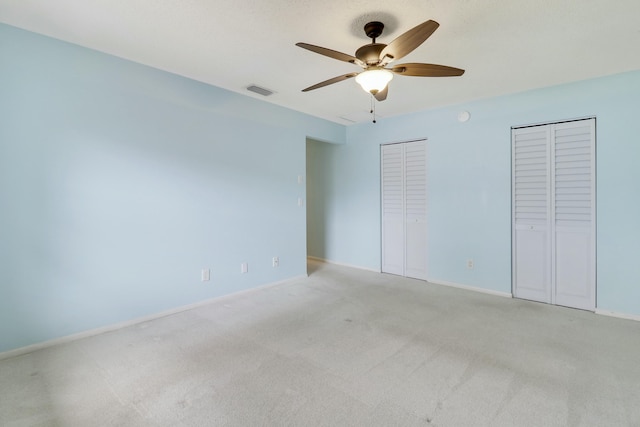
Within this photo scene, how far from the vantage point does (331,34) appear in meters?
2.28

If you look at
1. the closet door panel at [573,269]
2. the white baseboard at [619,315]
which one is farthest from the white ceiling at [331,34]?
the white baseboard at [619,315]

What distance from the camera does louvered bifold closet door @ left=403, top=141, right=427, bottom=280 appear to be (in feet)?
14.6

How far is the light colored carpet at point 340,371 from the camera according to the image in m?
1.70

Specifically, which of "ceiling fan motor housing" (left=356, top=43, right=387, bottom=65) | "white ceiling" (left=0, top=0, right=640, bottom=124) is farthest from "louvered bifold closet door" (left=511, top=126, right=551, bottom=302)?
"ceiling fan motor housing" (left=356, top=43, right=387, bottom=65)

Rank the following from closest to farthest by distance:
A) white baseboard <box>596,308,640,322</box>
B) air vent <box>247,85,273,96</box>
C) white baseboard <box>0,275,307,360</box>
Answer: white baseboard <box>0,275,307,360</box> → white baseboard <box>596,308,640,322</box> → air vent <box>247,85,273,96</box>

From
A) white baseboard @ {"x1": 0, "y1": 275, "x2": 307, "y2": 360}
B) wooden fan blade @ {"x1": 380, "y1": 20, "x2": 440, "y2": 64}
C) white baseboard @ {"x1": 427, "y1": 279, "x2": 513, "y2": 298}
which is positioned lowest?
white baseboard @ {"x1": 427, "y1": 279, "x2": 513, "y2": 298}

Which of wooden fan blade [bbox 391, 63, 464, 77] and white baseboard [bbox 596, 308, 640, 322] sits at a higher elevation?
wooden fan blade [bbox 391, 63, 464, 77]

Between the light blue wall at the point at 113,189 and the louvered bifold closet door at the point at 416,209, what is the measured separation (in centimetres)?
220

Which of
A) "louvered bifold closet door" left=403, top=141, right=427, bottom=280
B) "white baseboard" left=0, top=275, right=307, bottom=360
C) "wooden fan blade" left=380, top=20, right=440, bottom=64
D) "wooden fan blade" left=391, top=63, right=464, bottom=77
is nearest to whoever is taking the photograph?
"wooden fan blade" left=380, top=20, right=440, bottom=64

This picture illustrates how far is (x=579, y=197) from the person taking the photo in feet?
10.7

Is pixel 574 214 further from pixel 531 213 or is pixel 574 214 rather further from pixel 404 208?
pixel 404 208

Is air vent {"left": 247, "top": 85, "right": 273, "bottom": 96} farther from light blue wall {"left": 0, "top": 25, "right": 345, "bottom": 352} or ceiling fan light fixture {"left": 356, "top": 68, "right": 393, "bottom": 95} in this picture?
ceiling fan light fixture {"left": 356, "top": 68, "right": 393, "bottom": 95}

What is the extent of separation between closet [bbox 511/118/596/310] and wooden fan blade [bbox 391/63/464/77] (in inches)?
82.2

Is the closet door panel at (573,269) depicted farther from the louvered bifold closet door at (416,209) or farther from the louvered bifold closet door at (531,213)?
the louvered bifold closet door at (416,209)
